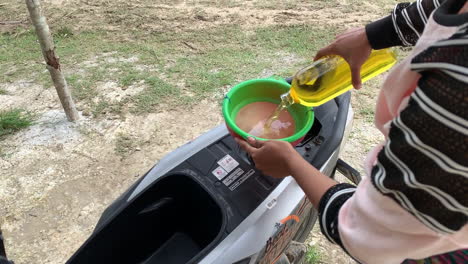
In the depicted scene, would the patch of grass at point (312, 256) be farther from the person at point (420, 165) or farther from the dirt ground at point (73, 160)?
the person at point (420, 165)

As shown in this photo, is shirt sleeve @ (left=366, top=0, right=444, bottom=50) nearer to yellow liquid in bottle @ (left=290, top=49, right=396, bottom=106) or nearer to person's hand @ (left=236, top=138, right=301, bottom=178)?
yellow liquid in bottle @ (left=290, top=49, right=396, bottom=106)

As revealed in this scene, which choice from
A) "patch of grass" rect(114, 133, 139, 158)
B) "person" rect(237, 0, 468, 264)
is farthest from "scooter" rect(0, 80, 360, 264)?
"patch of grass" rect(114, 133, 139, 158)

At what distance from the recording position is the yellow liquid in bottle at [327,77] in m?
1.39

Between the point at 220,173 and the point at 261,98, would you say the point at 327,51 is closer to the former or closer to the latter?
the point at 261,98

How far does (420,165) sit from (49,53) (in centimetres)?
236

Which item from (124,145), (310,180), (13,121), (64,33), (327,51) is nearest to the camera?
(310,180)

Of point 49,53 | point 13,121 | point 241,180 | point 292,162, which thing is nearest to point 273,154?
point 292,162

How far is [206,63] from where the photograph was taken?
3.22 metres

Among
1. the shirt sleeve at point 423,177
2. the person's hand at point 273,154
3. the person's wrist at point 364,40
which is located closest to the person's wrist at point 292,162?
the person's hand at point 273,154

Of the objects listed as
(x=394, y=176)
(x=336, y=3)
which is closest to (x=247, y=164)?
(x=394, y=176)

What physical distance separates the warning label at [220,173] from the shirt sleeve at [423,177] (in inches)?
25.4

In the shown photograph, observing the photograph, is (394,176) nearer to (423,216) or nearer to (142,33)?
(423,216)

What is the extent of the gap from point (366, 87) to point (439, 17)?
8.15ft

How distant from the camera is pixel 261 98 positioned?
1.48 m
